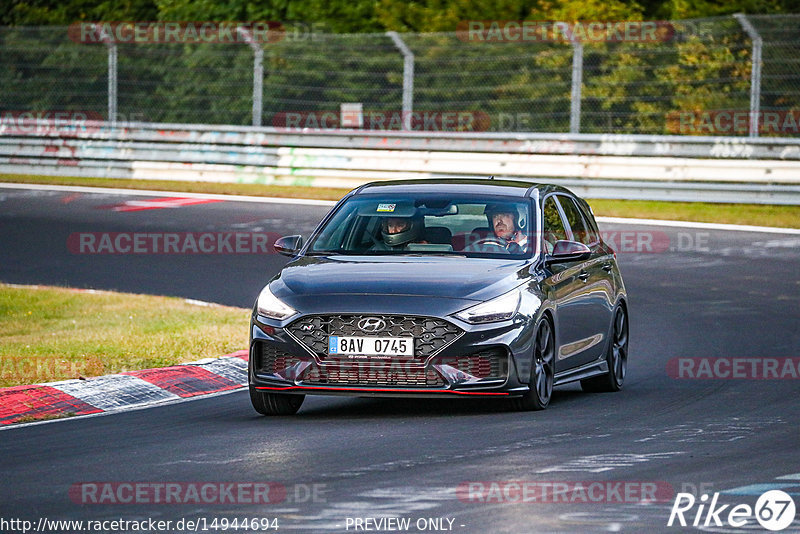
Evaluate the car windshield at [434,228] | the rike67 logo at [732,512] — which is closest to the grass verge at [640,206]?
the car windshield at [434,228]

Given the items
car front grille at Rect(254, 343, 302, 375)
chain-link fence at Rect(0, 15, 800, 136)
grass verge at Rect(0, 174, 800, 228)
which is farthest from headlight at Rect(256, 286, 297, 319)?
chain-link fence at Rect(0, 15, 800, 136)

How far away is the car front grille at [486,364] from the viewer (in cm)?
978

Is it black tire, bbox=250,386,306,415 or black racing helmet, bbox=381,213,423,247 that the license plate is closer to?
black tire, bbox=250,386,306,415

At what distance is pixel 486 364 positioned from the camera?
32.2 ft

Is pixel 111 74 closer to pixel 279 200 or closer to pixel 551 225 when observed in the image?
pixel 279 200

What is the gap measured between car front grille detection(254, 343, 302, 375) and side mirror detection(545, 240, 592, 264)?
1979 millimetres

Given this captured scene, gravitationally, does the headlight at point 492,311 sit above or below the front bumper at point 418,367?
above

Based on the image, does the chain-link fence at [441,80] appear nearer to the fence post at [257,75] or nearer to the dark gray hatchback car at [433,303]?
the fence post at [257,75]

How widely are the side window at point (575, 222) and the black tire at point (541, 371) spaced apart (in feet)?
5.00

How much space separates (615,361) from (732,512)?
5.14 meters

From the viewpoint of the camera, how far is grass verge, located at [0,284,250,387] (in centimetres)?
1231

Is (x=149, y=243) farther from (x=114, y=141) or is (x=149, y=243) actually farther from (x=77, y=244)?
(x=114, y=141)

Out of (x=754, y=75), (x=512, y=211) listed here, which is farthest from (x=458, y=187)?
(x=754, y=75)

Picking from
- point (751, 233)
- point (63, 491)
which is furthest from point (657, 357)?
point (751, 233)
